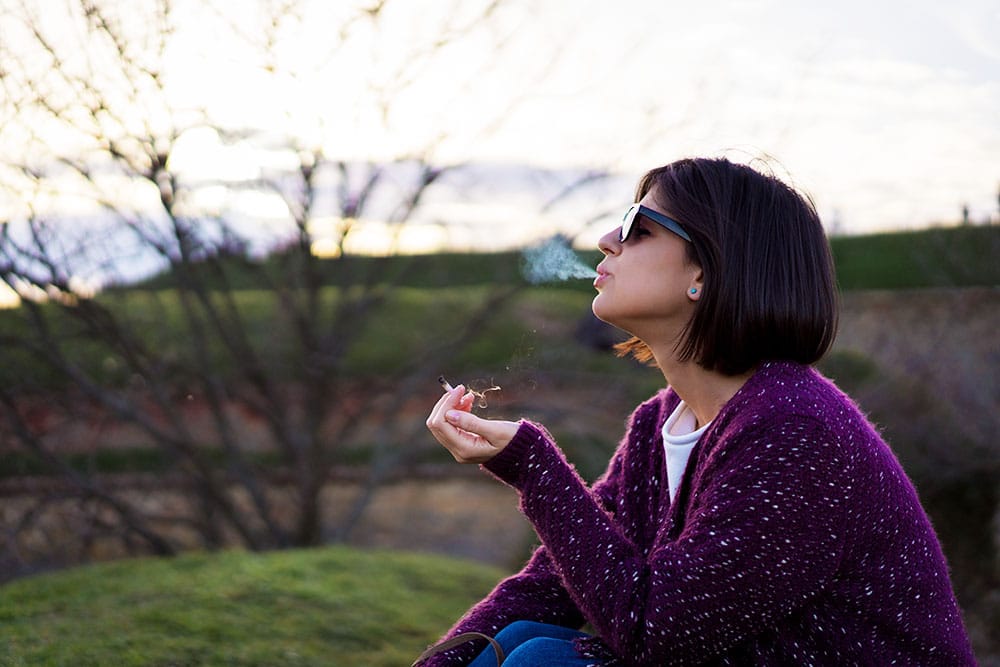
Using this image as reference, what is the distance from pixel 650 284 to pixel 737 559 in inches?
20.2

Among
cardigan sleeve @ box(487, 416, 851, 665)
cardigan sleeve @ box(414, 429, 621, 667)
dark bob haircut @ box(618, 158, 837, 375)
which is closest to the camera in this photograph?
cardigan sleeve @ box(487, 416, 851, 665)

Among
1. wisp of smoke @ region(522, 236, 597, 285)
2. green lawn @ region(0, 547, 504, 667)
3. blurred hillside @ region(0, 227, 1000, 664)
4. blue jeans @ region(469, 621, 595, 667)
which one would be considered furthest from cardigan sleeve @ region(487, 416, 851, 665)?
blurred hillside @ region(0, 227, 1000, 664)

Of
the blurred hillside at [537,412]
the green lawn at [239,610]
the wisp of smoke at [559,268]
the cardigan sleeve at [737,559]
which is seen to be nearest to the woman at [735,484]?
the cardigan sleeve at [737,559]

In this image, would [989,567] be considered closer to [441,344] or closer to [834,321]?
[441,344]

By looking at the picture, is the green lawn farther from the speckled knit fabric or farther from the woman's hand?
the speckled knit fabric

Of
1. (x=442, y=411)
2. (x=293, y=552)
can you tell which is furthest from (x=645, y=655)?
(x=293, y=552)

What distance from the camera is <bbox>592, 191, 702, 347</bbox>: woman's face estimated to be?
1937mm

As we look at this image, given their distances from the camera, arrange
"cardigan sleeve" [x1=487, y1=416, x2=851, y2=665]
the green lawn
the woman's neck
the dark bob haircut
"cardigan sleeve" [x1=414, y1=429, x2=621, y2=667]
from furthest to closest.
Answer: the green lawn
"cardigan sleeve" [x1=414, y1=429, x2=621, y2=667]
the woman's neck
the dark bob haircut
"cardigan sleeve" [x1=487, y1=416, x2=851, y2=665]

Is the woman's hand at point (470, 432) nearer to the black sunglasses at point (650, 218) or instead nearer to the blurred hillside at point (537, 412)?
the black sunglasses at point (650, 218)

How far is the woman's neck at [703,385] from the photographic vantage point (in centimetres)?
198

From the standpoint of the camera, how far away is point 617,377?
225 inches

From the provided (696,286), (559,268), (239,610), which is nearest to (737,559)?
(696,286)

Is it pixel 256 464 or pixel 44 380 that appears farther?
pixel 256 464

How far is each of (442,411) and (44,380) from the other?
11.0ft
